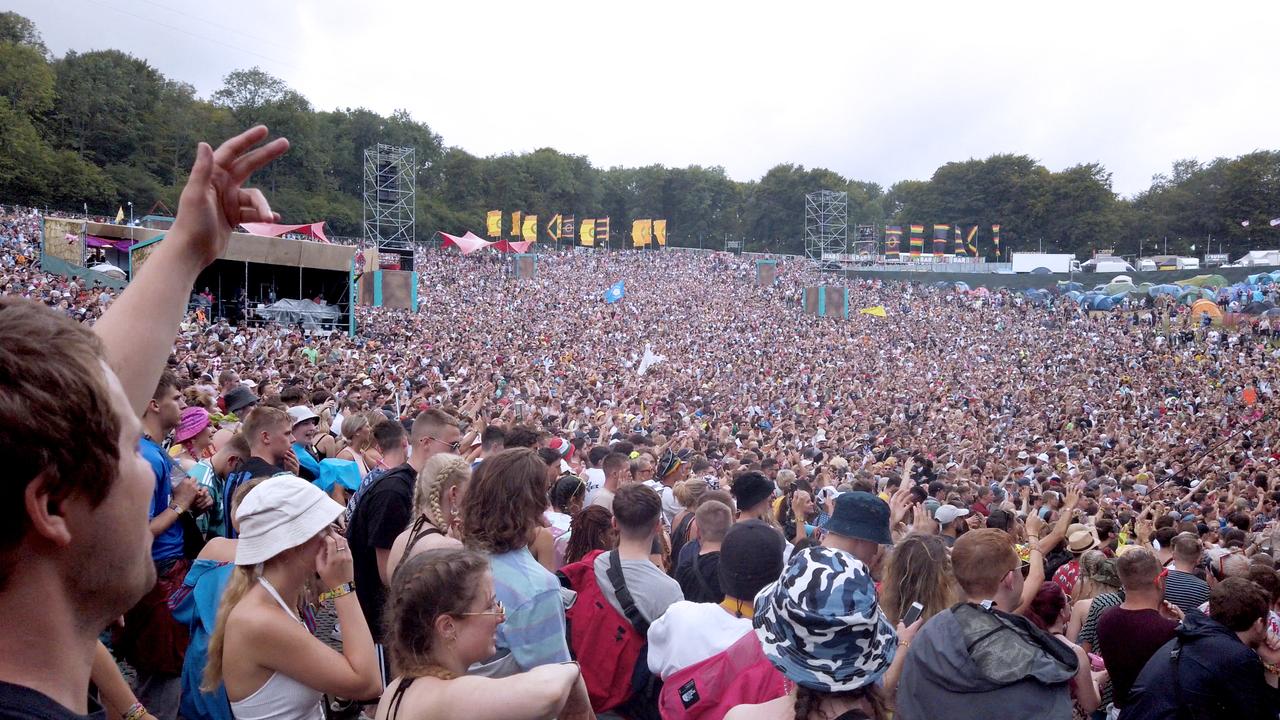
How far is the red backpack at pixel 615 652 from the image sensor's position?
132 inches

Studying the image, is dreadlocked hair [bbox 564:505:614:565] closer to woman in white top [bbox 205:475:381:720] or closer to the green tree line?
woman in white top [bbox 205:475:381:720]

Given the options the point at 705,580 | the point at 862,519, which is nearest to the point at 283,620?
the point at 705,580

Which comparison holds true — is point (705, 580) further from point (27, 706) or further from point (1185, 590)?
point (27, 706)

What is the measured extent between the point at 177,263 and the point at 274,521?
1.13 metres

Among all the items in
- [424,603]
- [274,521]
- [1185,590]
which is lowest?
[1185,590]

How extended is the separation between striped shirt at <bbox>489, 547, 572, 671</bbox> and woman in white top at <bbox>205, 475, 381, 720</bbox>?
1.61 ft

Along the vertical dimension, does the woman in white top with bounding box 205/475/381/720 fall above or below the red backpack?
above

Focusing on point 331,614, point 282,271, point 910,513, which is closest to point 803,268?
point 282,271

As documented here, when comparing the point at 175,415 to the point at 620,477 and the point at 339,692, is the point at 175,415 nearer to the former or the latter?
the point at 339,692

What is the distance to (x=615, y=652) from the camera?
Result: 338 centimetres

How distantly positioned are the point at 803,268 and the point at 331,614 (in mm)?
52092

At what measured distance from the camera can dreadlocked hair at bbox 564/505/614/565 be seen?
413 centimetres

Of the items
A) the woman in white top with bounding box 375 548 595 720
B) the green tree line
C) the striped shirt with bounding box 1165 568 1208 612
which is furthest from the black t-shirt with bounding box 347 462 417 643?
the green tree line

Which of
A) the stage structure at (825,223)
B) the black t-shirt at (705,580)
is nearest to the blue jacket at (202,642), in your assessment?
the black t-shirt at (705,580)
